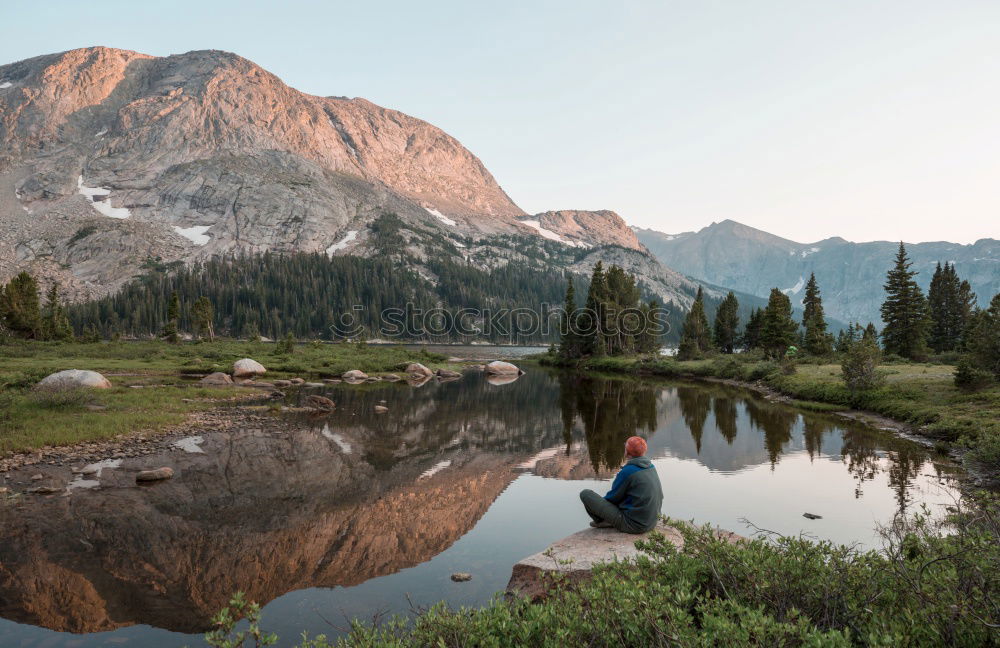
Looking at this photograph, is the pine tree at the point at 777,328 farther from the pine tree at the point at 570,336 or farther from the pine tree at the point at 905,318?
the pine tree at the point at 570,336

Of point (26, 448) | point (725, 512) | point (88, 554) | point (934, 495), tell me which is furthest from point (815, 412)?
point (26, 448)

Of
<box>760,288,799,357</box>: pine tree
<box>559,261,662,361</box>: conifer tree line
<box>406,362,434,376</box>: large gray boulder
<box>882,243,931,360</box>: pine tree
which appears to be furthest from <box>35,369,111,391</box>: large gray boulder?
<box>882,243,931,360</box>: pine tree

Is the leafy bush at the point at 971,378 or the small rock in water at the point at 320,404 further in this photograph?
the small rock in water at the point at 320,404

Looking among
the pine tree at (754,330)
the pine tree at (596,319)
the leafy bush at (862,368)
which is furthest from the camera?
the pine tree at (754,330)

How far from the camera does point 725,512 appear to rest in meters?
15.7

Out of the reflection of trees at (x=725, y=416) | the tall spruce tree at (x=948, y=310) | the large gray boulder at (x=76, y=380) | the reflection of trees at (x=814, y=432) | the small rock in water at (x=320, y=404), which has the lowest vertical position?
the reflection of trees at (x=725, y=416)

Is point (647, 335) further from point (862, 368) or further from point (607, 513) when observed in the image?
point (607, 513)

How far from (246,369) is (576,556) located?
4714 cm

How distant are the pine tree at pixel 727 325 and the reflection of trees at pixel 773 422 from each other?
47.8 m

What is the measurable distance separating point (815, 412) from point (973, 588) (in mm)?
35212

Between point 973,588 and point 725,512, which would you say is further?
point 725,512

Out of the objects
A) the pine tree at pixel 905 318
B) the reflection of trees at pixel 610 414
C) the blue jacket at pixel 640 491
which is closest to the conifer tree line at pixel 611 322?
the reflection of trees at pixel 610 414

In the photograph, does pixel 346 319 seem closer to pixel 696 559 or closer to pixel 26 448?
pixel 26 448

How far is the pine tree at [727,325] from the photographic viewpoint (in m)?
86.8
